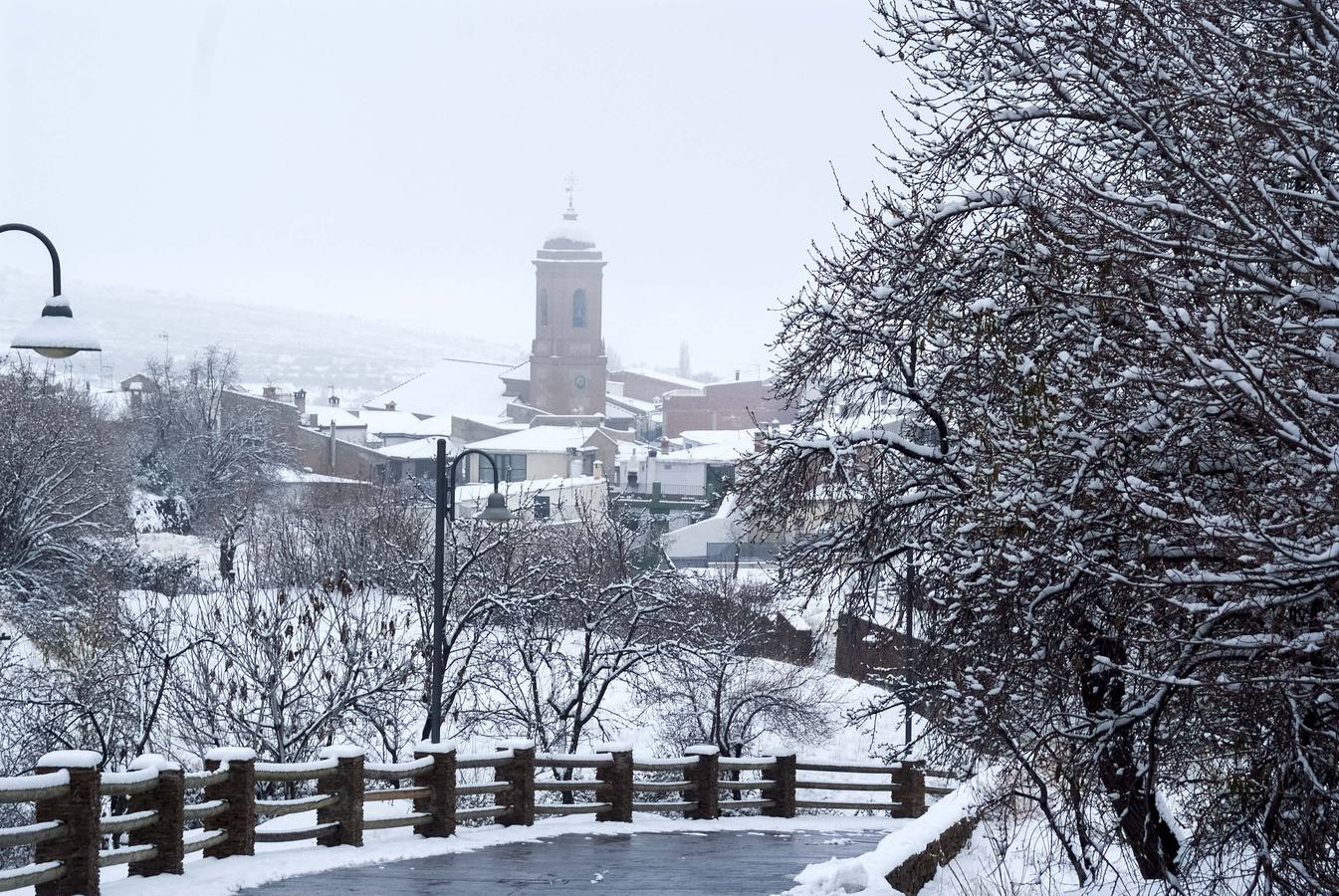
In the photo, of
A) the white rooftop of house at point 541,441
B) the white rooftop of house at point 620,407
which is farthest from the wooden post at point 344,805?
the white rooftop of house at point 620,407

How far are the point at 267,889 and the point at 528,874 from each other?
259 cm

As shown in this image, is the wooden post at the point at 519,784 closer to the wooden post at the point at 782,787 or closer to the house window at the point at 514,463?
the wooden post at the point at 782,787

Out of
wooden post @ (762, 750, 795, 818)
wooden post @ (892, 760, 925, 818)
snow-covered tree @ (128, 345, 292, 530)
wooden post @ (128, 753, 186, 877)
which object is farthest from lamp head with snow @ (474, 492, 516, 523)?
snow-covered tree @ (128, 345, 292, 530)

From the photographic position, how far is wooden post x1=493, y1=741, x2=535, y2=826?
1822 centimetres

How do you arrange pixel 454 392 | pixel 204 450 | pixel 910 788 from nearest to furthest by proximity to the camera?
pixel 910 788 → pixel 204 450 → pixel 454 392

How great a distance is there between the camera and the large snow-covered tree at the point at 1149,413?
6875 millimetres

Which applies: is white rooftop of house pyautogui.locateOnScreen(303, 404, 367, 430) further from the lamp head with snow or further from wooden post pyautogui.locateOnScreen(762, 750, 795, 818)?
wooden post pyautogui.locateOnScreen(762, 750, 795, 818)

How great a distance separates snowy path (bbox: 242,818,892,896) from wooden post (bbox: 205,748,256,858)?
902 mm

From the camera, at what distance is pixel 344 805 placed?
15555mm

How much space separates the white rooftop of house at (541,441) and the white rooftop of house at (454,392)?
3427 cm

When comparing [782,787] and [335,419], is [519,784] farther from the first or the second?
[335,419]

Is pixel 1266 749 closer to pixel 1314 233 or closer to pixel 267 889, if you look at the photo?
pixel 1314 233

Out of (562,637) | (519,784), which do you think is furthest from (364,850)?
(562,637)

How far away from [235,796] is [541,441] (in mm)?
84781
